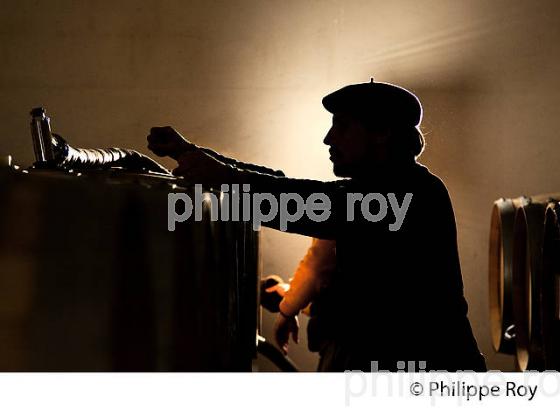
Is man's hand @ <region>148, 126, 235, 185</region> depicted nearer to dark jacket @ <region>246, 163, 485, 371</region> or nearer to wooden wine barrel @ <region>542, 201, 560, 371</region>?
dark jacket @ <region>246, 163, 485, 371</region>

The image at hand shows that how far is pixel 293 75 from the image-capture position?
3.68 metres

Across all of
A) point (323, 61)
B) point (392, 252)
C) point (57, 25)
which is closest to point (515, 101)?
point (323, 61)

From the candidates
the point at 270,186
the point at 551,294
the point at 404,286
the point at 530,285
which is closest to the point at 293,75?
the point at 530,285

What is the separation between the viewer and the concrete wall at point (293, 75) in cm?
366

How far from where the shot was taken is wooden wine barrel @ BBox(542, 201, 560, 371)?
2.24 meters

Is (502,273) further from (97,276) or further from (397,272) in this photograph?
(97,276)

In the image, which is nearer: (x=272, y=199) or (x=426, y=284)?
(x=272, y=199)

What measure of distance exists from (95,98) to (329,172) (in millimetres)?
1256

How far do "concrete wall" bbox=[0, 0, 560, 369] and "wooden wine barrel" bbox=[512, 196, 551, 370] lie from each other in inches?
37.8

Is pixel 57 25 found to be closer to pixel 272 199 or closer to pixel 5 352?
pixel 272 199

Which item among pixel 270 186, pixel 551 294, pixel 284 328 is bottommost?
pixel 284 328

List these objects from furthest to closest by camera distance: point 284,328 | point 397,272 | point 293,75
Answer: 1. point 293,75
2. point 284,328
3. point 397,272

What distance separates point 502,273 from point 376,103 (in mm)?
1148

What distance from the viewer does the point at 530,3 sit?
366cm
